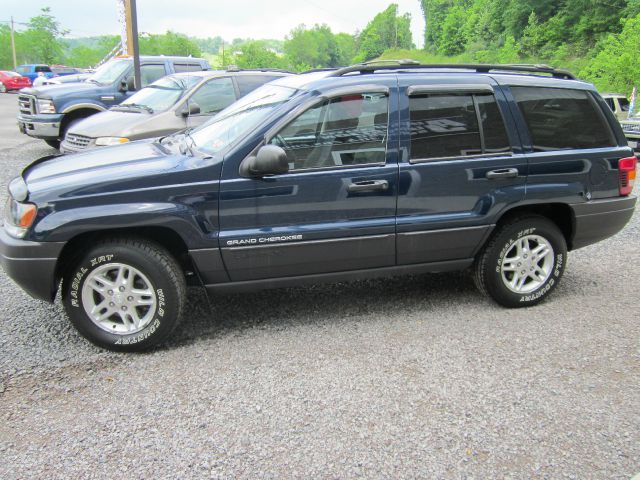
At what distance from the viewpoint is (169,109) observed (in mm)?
8188

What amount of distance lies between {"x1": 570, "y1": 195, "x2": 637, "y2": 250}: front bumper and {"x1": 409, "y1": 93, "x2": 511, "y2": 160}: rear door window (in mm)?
877

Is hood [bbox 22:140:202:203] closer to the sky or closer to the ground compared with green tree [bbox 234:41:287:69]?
closer to the ground

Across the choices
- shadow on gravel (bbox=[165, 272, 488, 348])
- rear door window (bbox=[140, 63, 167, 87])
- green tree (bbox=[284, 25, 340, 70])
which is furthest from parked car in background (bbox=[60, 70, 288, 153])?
green tree (bbox=[284, 25, 340, 70])

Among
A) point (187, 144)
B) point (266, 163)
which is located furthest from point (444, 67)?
point (187, 144)

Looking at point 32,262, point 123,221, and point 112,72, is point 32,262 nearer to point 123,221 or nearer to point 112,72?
point 123,221

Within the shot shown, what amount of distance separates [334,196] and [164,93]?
6021 mm

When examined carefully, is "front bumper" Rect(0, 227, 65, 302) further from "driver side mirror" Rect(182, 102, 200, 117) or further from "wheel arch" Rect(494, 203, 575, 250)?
"driver side mirror" Rect(182, 102, 200, 117)

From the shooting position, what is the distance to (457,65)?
457 centimetres

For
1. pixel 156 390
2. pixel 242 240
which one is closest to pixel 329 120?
pixel 242 240

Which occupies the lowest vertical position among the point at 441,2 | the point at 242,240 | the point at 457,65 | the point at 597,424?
the point at 597,424

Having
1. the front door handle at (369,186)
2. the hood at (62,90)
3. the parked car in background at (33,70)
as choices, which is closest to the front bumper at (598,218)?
the front door handle at (369,186)

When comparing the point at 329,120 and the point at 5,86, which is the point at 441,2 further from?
the point at 329,120

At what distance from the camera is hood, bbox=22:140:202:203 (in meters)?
3.57

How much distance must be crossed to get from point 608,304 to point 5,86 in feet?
137
